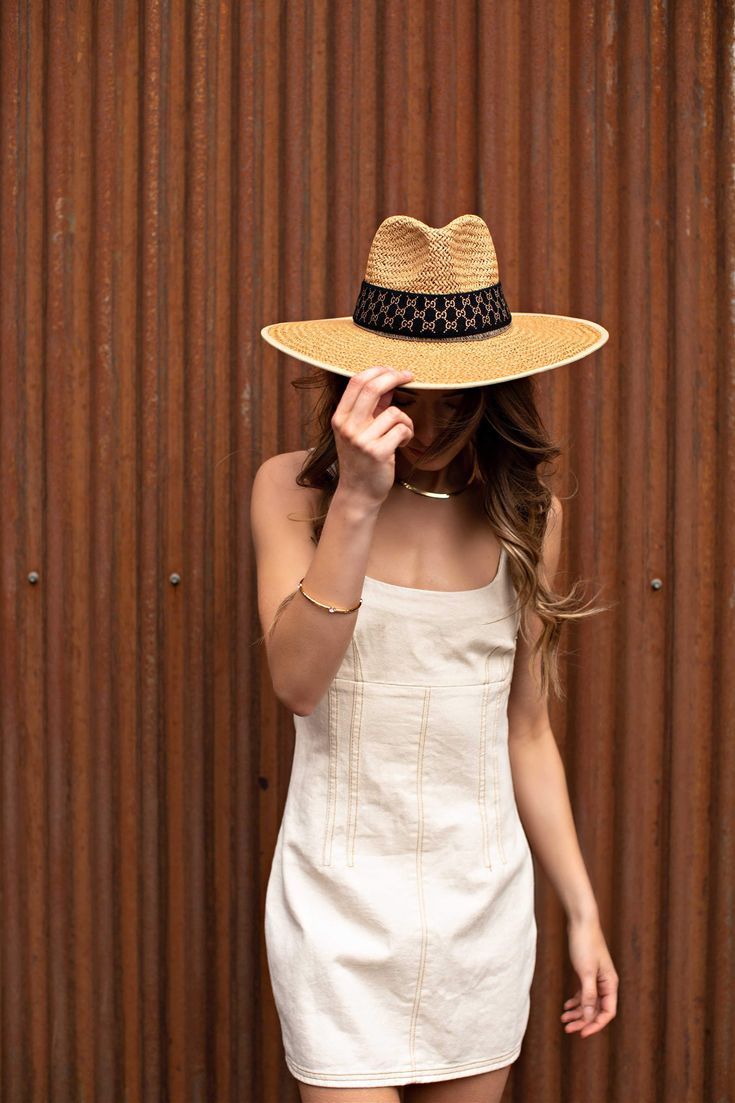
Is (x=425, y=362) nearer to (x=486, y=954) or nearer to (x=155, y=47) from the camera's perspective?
(x=486, y=954)

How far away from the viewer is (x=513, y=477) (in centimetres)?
179

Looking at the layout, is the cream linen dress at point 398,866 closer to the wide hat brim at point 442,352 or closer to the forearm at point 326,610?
the forearm at point 326,610

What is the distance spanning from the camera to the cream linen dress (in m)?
1.64

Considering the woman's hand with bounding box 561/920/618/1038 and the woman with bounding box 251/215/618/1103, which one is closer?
the woman with bounding box 251/215/618/1103

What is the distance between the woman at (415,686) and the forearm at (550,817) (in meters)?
0.08

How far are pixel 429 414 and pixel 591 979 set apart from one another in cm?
94

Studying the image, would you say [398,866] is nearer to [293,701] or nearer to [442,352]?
[293,701]

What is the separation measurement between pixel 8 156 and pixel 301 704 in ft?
4.61

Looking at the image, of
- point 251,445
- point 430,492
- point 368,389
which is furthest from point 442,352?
point 251,445

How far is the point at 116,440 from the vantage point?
2.35 m

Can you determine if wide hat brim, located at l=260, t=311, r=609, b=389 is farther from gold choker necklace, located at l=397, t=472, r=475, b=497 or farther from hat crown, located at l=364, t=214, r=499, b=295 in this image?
gold choker necklace, located at l=397, t=472, r=475, b=497

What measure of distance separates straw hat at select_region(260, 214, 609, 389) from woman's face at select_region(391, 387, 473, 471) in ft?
0.28

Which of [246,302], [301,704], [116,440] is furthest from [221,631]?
[301,704]

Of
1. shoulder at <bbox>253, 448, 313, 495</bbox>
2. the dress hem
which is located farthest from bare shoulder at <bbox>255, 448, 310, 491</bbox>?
the dress hem
